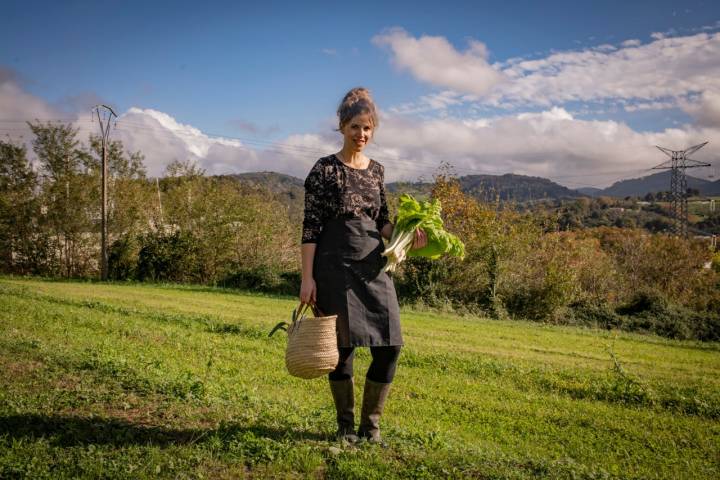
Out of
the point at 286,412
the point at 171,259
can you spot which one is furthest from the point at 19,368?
the point at 171,259

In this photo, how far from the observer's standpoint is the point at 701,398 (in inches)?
264

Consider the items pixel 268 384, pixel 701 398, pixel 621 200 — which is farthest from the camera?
pixel 621 200

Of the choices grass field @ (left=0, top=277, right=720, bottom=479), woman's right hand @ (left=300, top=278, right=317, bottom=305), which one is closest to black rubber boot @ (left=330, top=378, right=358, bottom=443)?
grass field @ (left=0, top=277, right=720, bottom=479)

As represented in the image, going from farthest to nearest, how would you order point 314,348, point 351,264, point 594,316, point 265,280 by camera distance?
1. point 265,280
2. point 594,316
3. point 351,264
4. point 314,348

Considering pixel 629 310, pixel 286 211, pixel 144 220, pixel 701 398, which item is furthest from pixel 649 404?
pixel 144 220

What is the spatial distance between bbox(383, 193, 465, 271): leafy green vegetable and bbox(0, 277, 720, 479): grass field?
1.48 meters

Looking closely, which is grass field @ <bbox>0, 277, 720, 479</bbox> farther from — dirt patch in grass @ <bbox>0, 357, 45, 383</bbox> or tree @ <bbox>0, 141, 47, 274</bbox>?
tree @ <bbox>0, 141, 47, 274</bbox>

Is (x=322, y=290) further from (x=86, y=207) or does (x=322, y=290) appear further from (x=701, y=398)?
(x=86, y=207)

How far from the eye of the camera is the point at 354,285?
157 inches

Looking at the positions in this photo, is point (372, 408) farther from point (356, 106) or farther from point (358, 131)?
point (356, 106)

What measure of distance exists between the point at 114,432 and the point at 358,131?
9.71 ft

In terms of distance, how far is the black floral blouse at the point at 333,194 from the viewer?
402 cm

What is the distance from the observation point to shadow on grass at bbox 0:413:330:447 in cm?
391

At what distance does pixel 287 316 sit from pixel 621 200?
76.0 metres
